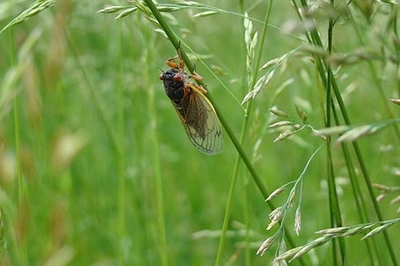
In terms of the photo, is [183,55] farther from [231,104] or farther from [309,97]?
[231,104]

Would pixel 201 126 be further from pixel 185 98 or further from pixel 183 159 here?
pixel 183 159

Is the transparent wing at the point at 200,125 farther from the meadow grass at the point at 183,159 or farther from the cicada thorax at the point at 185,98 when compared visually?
the meadow grass at the point at 183,159

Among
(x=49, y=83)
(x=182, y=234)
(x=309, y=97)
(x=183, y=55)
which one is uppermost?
(x=49, y=83)

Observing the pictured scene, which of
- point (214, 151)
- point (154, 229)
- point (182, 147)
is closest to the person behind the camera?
point (214, 151)

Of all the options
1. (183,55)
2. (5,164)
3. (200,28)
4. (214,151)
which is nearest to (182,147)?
(200,28)

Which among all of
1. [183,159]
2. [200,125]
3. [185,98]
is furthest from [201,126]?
[183,159]

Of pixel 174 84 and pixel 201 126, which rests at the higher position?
pixel 174 84

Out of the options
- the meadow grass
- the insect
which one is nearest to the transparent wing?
the insect
